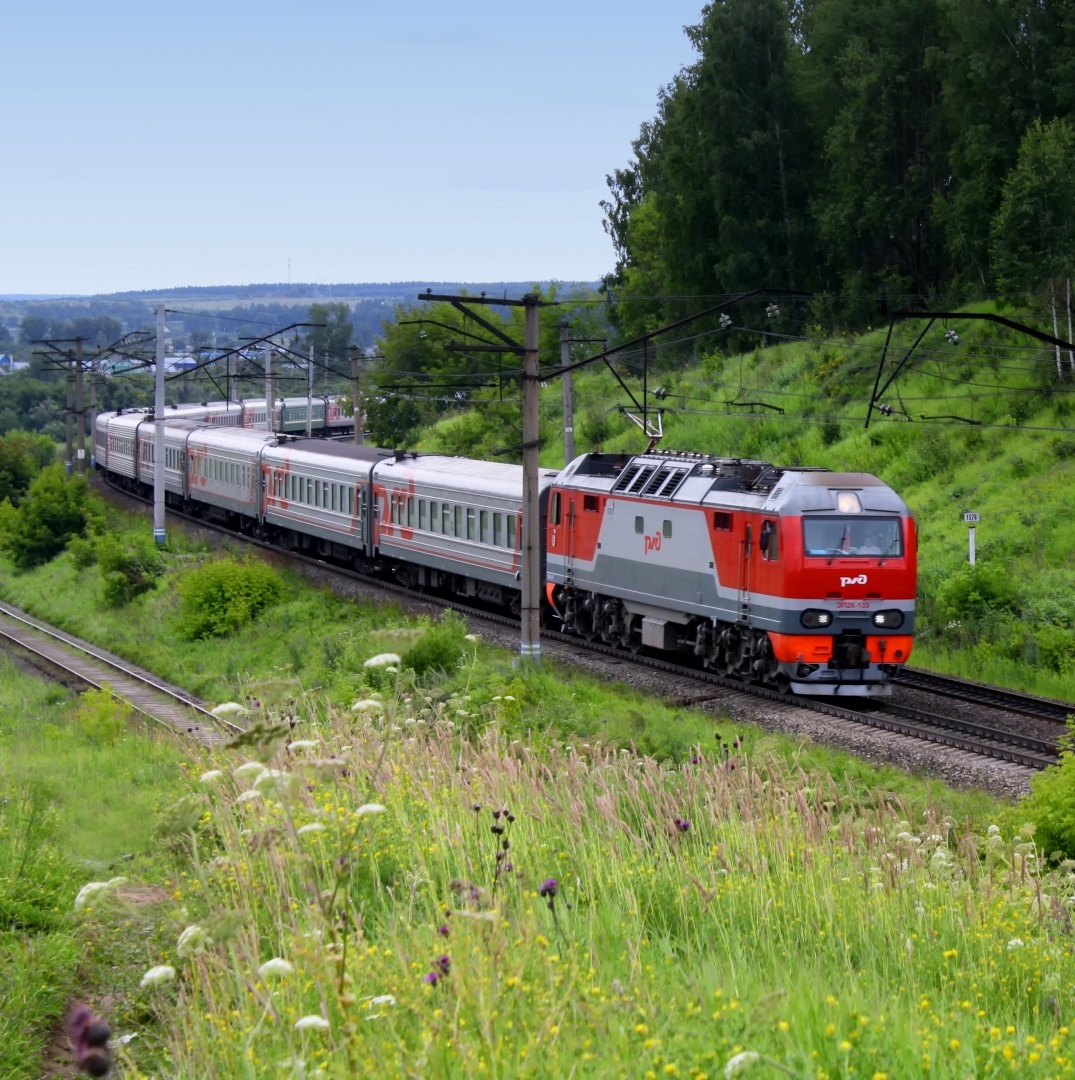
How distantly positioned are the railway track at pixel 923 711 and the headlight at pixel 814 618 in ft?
3.73

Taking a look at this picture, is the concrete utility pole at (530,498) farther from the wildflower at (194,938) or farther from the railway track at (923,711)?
the wildflower at (194,938)

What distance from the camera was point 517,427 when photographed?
186 ft

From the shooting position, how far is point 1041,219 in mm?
36625

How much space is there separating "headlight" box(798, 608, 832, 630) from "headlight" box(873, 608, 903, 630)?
74cm

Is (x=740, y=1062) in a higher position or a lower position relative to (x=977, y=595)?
higher

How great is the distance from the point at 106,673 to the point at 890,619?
16363mm

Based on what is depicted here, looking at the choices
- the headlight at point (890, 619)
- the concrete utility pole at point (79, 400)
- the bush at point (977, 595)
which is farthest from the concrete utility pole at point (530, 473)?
the concrete utility pole at point (79, 400)

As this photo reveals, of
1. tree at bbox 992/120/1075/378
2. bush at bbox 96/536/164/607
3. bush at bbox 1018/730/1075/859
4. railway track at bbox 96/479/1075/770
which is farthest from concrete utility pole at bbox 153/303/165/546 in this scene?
bush at bbox 1018/730/1075/859

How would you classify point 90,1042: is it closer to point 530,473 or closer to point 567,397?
point 530,473

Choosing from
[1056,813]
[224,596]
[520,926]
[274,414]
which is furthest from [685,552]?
[274,414]

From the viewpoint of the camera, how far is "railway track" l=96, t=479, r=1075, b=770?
57.4 feet

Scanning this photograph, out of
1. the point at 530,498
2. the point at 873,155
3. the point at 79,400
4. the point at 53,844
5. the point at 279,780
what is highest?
the point at 873,155

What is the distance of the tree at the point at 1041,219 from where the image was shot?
3544 centimetres

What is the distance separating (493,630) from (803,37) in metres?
39.9
